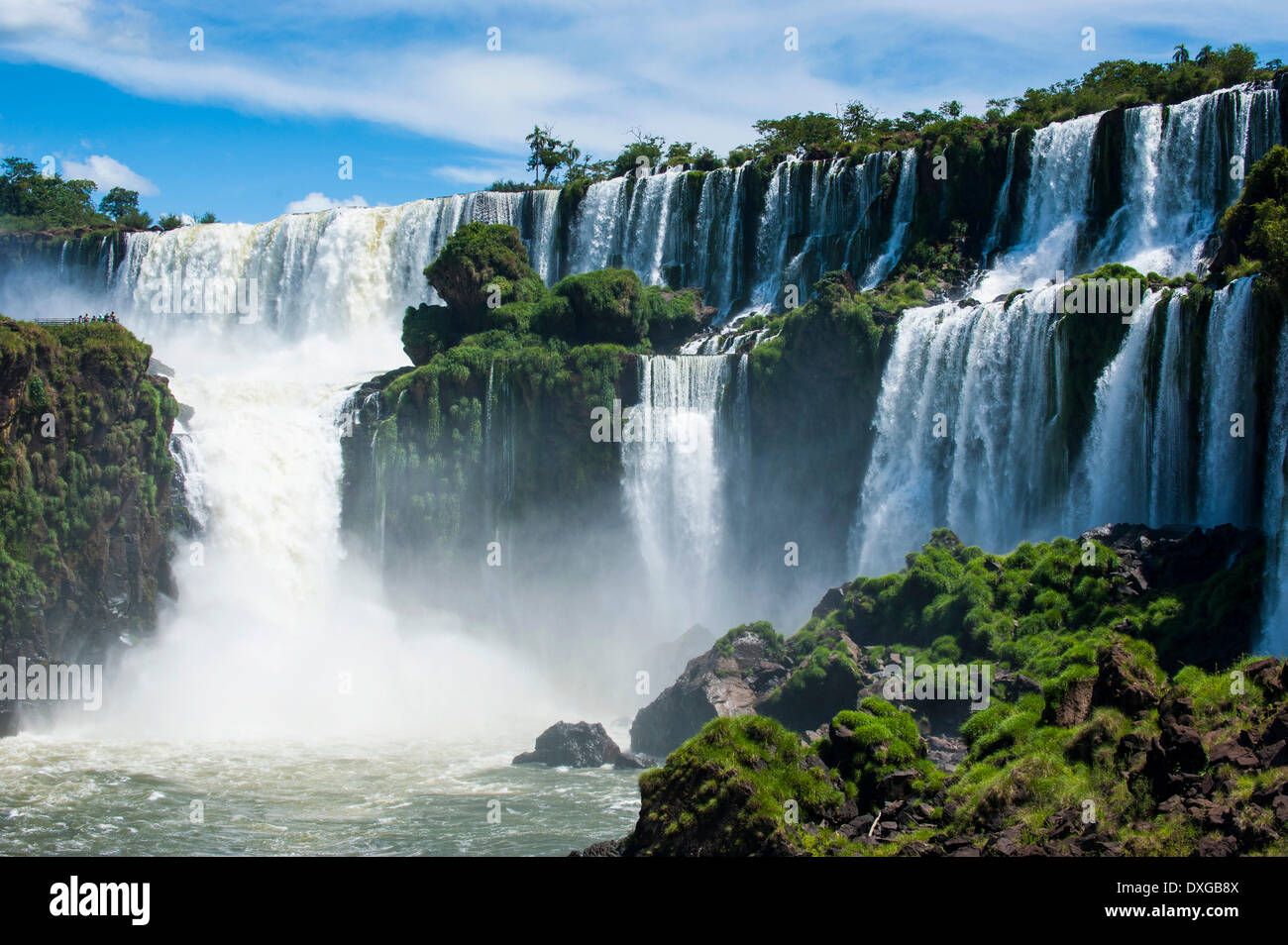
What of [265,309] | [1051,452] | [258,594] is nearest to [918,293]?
[1051,452]

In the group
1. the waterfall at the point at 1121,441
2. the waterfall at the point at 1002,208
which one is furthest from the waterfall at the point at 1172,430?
the waterfall at the point at 1002,208

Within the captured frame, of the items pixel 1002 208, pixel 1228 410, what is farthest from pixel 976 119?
pixel 1228 410

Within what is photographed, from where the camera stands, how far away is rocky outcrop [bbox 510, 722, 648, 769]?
2881 centimetres

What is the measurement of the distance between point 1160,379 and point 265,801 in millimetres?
21049

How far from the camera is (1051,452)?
3089cm

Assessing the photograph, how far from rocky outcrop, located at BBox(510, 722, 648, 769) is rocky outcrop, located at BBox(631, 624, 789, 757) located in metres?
1.15

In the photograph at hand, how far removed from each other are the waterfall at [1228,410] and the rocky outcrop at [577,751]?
1390 cm

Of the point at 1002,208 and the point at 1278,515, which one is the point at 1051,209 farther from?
the point at 1278,515

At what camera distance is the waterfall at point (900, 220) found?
145 feet

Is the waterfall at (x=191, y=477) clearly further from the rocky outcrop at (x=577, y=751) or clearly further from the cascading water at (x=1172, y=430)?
the cascading water at (x=1172, y=430)

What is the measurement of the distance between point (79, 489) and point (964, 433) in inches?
935

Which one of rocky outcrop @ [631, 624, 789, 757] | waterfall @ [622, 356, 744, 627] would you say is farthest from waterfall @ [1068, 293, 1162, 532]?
waterfall @ [622, 356, 744, 627]

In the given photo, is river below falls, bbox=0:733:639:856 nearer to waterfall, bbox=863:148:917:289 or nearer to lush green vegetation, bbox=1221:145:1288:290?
lush green vegetation, bbox=1221:145:1288:290

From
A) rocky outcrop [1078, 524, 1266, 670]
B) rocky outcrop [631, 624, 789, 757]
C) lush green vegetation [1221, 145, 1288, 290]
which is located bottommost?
rocky outcrop [631, 624, 789, 757]
